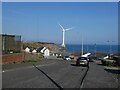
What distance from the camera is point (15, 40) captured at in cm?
3941

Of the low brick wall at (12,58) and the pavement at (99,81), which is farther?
the low brick wall at (12,58)

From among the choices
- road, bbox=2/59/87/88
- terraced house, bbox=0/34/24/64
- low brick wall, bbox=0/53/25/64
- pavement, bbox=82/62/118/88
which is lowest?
pavement, bbox=82/62/118/88

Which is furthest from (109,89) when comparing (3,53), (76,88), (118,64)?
(118,64)

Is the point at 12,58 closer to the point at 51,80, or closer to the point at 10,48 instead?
the point at 10,48

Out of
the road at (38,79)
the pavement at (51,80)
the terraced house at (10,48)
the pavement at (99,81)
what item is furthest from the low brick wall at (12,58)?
the pavement at (99,81)

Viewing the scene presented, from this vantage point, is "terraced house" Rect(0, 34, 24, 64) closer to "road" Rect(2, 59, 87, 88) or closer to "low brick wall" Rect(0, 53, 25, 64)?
"low brick wall" Rect(0, 53, 25, 64)

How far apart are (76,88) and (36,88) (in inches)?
82.6

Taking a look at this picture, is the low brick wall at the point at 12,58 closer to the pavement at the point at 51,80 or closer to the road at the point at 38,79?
the pavement at the point at 51,80

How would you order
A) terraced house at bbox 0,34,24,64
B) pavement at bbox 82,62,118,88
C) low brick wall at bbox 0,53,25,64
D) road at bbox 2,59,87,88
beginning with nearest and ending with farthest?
road at bbox 2,59,87,88 → pavement at bbox 82,62,118,88 → low brick wall at bbox 0,53,25,64 → terraced house at bbox 0,34,24,64

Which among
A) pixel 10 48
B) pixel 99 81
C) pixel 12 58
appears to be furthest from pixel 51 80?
pixel 10 48

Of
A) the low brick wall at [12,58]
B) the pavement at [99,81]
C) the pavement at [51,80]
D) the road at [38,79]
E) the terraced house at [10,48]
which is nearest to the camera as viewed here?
the road at [38,79]

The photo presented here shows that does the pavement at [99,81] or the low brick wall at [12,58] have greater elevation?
the low brick wall at [12,58]

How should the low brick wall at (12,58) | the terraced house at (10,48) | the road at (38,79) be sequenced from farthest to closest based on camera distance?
the terraced house at (10,48) → the low brick wall at (12,58) → the road at (38,79)

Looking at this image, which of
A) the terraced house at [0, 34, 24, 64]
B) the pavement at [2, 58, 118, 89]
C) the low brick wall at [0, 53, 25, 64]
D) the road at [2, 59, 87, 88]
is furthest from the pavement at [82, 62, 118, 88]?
the terraced house at [0, 34, 24, 64]
